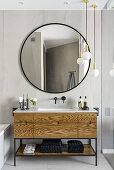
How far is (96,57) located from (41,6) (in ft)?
4.03

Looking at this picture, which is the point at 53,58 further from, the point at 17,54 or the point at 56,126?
the point at 56,126

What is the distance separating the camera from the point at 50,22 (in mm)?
3439

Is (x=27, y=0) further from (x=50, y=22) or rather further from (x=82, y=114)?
(x=82, y=114)

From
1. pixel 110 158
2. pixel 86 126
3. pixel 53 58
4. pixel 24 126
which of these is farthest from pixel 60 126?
pixel 53 58

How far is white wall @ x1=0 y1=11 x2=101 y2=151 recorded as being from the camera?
3428 millimetres

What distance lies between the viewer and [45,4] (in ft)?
10.5

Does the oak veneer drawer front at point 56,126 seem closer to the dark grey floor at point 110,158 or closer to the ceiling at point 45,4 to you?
the dark grey floor at point 110,158

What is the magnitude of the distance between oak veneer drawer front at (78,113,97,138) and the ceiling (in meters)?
1.71

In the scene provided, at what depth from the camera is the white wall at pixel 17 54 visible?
3.43 metres

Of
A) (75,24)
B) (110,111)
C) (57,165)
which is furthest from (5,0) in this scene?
(57,165)

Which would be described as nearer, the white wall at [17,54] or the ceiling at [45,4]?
the ceiling at [45,4]

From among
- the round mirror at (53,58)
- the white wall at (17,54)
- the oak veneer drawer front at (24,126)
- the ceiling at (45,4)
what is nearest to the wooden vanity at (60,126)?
the oak veneer drawer front at (24,126)

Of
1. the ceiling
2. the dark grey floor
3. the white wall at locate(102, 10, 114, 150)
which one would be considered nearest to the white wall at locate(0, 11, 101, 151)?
the ceiling

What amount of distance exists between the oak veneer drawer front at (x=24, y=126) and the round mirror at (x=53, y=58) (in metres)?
0.63
